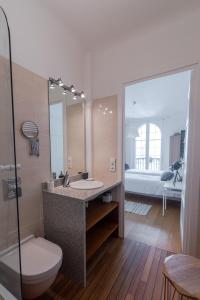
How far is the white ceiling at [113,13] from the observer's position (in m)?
1.56

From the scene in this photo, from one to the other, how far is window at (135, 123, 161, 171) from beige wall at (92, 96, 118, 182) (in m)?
3.97

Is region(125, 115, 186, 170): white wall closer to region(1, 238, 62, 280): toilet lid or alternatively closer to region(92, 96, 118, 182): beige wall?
region(92, 96, 118, 182): beige wall

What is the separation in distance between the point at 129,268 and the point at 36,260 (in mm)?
1034

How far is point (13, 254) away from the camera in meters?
1.24

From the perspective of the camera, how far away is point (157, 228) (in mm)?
2494

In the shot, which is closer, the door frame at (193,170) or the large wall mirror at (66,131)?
the door frame at (193,170)

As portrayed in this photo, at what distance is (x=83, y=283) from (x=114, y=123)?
1.84 metres

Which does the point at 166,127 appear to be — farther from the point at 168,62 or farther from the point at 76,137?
the point at 76,137

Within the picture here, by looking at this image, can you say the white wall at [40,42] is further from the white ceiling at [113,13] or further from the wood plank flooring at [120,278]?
the wood plank flooring at [120,278]

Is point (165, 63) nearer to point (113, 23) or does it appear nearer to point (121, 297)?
point (113, 23)

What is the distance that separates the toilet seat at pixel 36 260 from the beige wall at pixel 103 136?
3.81 ft

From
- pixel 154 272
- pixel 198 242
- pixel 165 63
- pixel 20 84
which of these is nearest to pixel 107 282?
pixel 154 272

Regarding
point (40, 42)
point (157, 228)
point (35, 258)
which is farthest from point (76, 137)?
point (157, 228)

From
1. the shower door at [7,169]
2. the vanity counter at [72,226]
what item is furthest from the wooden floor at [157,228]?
the shower door at [7,169]
